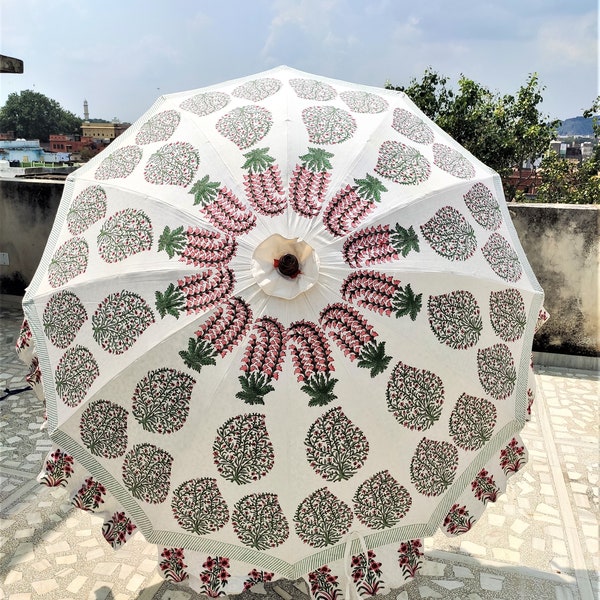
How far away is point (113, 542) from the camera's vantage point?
2.10m

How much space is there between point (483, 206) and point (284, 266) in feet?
3.10

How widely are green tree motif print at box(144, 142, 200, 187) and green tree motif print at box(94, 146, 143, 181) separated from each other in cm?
9

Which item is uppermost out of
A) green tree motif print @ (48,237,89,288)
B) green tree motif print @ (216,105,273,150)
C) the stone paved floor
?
green tree motif print @ (216,105,273,150)

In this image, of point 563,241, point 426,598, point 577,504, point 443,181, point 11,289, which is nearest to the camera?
point 443,181

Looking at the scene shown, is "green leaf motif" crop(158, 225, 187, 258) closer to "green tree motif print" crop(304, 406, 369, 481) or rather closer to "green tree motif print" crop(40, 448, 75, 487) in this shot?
"green tree motif print" crop(304, 406, 369, 481)

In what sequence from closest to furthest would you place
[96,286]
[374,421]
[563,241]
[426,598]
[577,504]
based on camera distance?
[374,421], [96,286], [426,598], [577,504], [563,241]

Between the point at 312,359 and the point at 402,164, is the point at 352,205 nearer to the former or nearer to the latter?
the point at 402,164

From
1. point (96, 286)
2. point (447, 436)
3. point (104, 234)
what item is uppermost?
point (104, 234)

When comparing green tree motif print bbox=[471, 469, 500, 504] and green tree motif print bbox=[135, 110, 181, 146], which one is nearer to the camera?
green tree motif print bbox=[471, 469, 500, 504]

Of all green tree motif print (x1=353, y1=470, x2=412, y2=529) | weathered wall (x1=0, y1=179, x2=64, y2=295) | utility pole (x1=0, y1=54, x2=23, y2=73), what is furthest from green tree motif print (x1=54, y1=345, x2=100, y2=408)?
utility pole (x1=0, y1=54, x2=23, y2=73)

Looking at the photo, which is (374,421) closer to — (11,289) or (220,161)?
(220,161)

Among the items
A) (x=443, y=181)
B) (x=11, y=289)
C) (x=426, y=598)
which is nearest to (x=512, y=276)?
(x=443, y=181)

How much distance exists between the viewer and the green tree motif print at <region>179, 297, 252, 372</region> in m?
1.82

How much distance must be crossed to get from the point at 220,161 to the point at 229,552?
52.2 inches
